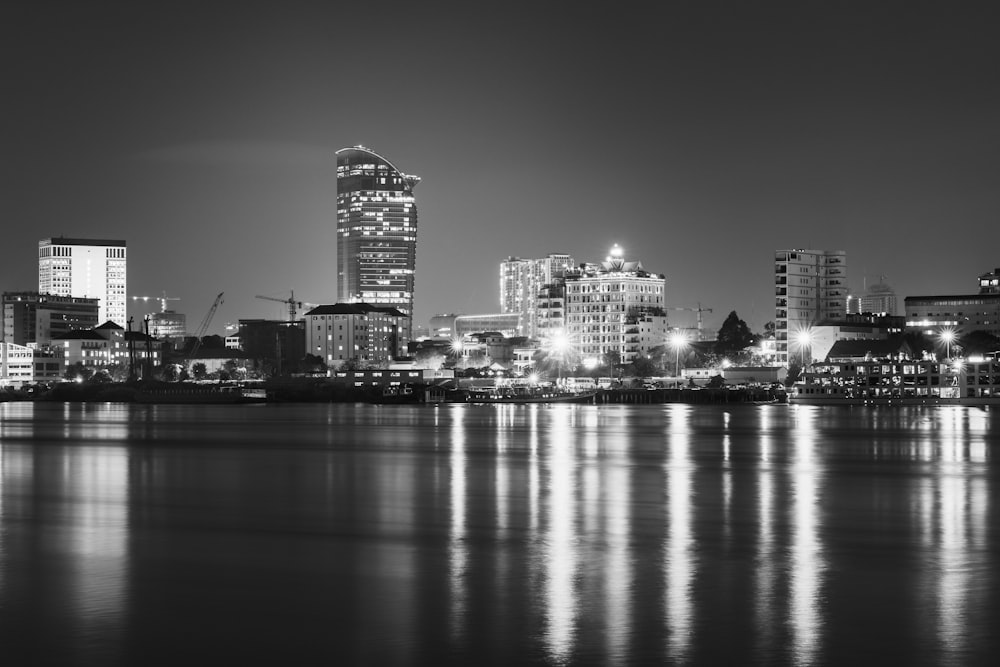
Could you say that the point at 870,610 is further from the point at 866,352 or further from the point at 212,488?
the point at 866,352

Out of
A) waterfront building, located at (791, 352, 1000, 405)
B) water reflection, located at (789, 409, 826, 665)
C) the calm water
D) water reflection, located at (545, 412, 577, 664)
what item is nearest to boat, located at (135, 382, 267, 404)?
waterfront building, located at (791, 352, 1000, 405)

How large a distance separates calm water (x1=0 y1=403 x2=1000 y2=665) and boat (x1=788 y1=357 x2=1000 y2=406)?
9717cm

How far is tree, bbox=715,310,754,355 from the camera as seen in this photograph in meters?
186

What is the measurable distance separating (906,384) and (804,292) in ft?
111

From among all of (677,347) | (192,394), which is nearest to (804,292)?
(677,347)

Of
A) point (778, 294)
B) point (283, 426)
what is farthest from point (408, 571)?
point (778, 294)

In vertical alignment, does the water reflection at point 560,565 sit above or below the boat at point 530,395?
below

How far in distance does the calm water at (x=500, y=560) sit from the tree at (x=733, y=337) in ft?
454

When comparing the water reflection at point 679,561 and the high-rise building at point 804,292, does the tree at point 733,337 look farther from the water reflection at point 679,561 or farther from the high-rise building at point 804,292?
the water reflection at point 679,561

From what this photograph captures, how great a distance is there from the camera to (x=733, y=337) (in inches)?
7436

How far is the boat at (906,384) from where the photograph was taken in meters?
141

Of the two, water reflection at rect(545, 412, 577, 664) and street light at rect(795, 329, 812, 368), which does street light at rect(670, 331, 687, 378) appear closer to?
street light at rect(795, 329, 812, 368)

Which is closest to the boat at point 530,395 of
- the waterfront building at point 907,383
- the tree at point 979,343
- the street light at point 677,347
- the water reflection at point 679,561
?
the waterfront building at point 907,383

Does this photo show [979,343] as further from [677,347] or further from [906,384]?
[677,347]
